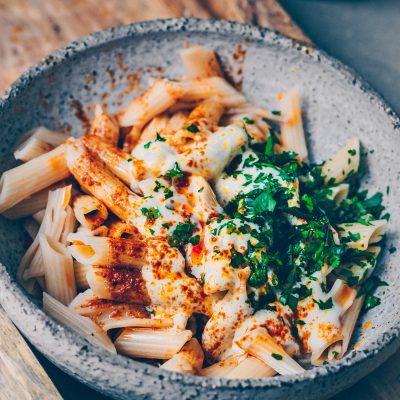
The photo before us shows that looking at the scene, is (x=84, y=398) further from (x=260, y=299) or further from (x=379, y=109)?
(x=379, y=109)

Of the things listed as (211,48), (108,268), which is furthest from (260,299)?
(211,48)

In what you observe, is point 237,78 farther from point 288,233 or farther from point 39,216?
point 39,216

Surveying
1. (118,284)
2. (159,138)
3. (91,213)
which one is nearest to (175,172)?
(159,138)

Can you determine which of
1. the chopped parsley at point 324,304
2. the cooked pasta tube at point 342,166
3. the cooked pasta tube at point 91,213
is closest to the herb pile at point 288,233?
the chopped parsley at point 324,304

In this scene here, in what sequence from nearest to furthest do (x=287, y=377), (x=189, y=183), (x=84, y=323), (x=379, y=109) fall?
1. (x=287, y=377)
2. (x=84, y=323)
3. (x=189, y=183)
4. (x=379, y=109)

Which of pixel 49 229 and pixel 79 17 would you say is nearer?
pixel 49 229

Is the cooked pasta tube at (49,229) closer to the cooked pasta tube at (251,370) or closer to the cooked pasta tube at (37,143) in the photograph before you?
the cooked pasta tube at (37,143)
